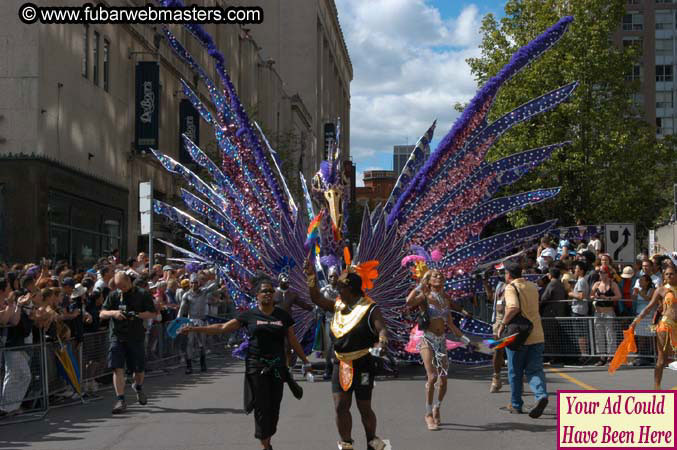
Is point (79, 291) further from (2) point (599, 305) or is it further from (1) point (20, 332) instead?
(2) point (599, 305)

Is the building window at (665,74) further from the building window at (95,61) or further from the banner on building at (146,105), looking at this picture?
the building window at (95,61)

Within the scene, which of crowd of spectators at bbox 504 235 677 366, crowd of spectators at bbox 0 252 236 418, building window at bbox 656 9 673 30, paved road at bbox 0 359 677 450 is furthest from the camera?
building window at bbox 656 9 673 30

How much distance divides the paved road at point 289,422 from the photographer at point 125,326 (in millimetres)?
514

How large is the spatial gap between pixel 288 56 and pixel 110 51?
2248 inches

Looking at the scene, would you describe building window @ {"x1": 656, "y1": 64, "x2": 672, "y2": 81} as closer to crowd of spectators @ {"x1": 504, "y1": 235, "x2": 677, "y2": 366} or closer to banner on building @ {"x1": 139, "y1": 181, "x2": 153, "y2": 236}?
crowd of spectators @ {"x1": 504, "y1": 235, "x2": 677, "y2": 366}

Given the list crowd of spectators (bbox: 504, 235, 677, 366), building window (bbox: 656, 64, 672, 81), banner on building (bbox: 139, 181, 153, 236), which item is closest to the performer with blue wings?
banner on building (bbox: 139, 181, 153, 236)

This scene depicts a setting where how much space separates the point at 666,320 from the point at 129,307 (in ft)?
22.7

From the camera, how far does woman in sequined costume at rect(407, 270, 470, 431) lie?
10938 mm

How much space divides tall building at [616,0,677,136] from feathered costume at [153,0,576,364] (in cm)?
8662

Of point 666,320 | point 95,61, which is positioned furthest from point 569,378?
point 95,61

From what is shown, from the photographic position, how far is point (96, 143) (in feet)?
96.6

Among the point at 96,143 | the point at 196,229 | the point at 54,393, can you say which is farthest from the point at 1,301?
the point at 96,143

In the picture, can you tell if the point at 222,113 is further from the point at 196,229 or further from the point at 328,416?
the point at 328,416

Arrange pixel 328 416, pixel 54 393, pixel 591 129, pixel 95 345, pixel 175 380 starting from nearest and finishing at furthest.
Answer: pixel 328 416, pixel 54 393, pixel 95 345, pixel 175 380, pixel 591 129
